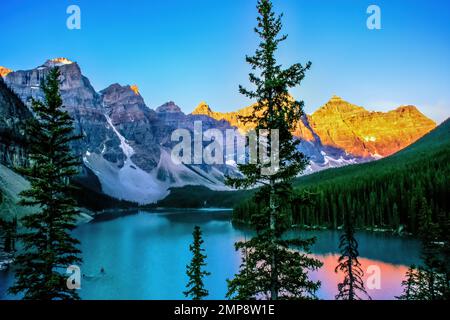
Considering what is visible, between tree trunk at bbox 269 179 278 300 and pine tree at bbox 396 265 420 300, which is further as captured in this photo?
pine tree at bbox 396 265 420 300

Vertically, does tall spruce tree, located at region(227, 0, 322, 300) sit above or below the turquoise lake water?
above

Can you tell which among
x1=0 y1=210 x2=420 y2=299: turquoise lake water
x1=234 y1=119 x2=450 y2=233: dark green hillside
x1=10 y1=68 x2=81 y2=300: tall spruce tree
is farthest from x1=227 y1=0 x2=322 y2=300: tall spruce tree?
x1=234 y1=119 x2=450 y2=233: dark green hillside

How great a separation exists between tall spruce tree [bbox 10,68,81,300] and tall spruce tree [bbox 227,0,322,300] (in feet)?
31.2

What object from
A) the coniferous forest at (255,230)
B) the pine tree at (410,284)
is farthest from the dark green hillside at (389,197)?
the pine tree at (410,284)

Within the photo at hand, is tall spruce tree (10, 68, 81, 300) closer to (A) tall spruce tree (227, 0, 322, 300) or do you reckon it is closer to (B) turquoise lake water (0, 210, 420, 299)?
(A) tall spruce tree (227, 0, 322, 300)

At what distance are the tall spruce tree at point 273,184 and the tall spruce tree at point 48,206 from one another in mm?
9495

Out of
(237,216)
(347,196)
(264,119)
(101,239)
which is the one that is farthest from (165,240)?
(264,119)

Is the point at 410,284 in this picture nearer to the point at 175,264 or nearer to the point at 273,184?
the point at 273,184

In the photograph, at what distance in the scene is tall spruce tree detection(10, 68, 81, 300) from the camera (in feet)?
57.5

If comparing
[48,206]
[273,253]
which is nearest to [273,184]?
[273,253]

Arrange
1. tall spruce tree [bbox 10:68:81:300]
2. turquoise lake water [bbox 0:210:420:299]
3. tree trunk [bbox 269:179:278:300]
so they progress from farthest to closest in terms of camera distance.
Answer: turquoise lake water [bbox 0:210:420:299]
tall spruce tree [bbox 10:68:81:300]
tree trunk [bbox 269:179:278:300]

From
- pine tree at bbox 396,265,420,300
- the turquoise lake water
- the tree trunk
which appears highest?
the tree trunk

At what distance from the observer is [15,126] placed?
141000 mm
